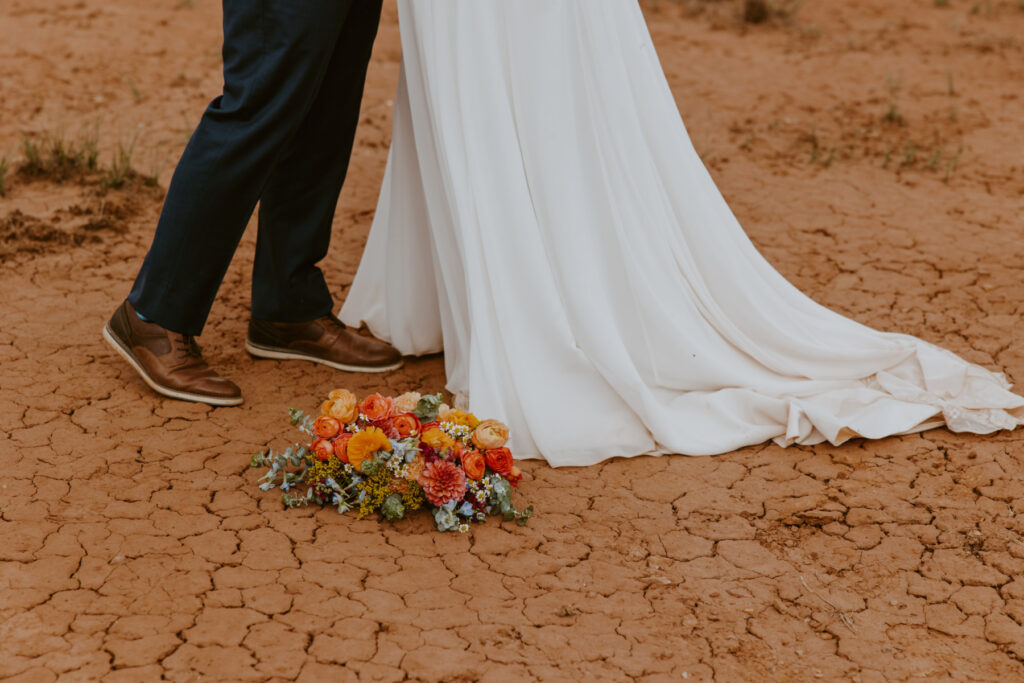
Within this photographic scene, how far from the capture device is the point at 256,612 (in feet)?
6.73

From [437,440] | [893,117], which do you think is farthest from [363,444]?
[893,117]

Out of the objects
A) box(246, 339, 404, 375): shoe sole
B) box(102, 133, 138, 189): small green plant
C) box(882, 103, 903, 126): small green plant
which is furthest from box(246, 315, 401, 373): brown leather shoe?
box(882, 103, 903, 126): small green plant

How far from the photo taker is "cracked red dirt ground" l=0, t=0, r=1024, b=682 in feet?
6.50

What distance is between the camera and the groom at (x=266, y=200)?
2.46 m

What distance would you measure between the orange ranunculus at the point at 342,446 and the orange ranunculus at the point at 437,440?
0.16 m

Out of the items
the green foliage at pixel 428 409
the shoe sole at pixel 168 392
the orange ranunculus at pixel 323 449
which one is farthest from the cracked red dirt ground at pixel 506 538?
the green foliage at pixel 428 409

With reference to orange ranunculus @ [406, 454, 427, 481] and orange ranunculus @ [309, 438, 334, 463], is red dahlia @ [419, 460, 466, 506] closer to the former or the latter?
orange ranunculus @ [406, 454, 427, 481]

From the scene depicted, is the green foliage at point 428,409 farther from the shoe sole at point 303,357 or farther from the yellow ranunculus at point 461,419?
the shoe sole at point 303,357

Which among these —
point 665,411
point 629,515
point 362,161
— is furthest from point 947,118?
point 629,515

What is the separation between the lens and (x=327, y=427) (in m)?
2.37

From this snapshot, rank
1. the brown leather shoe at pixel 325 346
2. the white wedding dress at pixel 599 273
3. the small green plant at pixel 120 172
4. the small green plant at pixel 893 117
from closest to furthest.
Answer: the white wedding dress at pixel 599 273 → the brown leather shoe at pixel 325 346 → the small green plant at pixel 120 172 → the small green plant at pixel 893 117

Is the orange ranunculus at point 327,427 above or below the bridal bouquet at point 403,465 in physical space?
above

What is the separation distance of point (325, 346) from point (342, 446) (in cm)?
79

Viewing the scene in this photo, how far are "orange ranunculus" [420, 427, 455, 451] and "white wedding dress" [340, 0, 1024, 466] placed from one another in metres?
0.27
